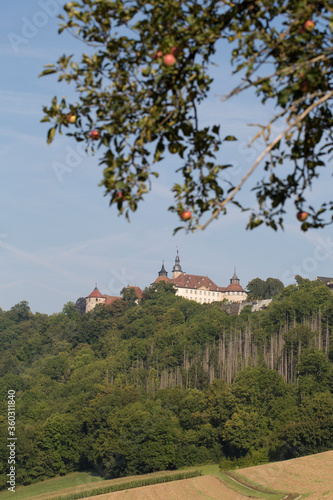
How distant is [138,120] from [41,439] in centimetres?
6381

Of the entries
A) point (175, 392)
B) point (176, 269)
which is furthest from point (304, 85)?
point (176, 269)

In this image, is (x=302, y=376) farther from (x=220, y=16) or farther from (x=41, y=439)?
(x=220, y=16)

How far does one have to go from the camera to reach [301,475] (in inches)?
1773

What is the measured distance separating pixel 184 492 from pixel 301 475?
27.1 ft

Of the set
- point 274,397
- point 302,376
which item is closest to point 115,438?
point 274,397

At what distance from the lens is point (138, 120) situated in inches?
257

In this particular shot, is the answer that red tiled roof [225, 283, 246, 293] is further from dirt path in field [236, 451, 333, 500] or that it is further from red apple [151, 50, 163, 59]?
red apple [151, 50, 163, 59]

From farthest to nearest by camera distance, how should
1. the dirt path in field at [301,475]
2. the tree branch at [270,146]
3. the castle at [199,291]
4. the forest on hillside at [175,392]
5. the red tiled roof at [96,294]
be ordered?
the red tiled roof at [96,294] < the castle at [199,291] < the forest on hillside at [175,392] < the dirt path in field at [301,475] < the tree branch at [270,146]

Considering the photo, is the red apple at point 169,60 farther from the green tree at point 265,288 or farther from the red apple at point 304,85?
the green tree at point 265,288

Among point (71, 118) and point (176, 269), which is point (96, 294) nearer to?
point (176, 269)

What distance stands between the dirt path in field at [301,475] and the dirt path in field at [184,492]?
2698mm

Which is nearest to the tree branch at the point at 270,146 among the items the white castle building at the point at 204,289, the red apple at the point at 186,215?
the red apple at the point at 186,215

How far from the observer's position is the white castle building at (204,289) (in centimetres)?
15050

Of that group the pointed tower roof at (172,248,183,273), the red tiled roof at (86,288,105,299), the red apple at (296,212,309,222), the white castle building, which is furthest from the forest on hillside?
the red apple at (296,212,309,222)
